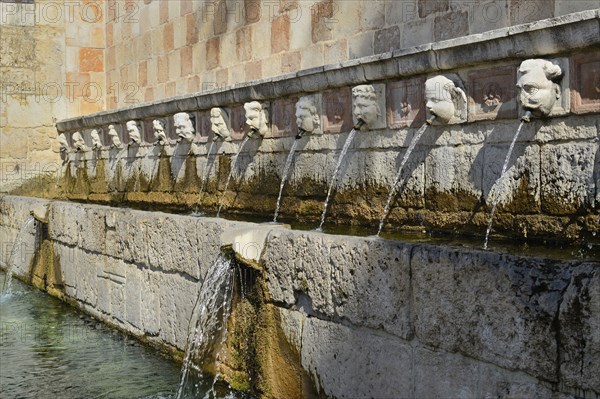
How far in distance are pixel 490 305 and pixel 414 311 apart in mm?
369

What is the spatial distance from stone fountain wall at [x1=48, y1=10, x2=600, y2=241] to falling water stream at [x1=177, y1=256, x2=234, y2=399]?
0.81 metres

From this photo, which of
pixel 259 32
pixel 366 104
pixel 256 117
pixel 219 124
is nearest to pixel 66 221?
Result: pixel 219 124

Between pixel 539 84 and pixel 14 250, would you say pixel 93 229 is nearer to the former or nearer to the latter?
pixel 14 250

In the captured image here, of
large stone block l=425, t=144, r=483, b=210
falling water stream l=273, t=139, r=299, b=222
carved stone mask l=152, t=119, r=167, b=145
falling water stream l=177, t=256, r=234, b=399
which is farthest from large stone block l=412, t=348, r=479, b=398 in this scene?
carved stone mask l=152, t=119, r=167, b=145

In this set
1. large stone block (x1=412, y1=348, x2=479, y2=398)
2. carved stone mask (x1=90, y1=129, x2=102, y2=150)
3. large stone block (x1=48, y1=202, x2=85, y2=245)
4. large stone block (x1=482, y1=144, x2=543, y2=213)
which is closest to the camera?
large stone block (x1=412, y1=348, x2=479, y2=398)

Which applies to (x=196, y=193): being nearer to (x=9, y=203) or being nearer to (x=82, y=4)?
(x=9, y=203)

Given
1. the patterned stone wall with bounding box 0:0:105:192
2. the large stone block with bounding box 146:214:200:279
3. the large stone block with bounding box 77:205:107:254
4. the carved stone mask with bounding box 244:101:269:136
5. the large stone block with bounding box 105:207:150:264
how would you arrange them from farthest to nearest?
the patterned stone wall with bounding box 0:0:105:192 < the large stone block with bounding box 77:205:107:254 < the carved stone mask with bounding box 244:101:269:136 < the large stone block with bounding box 105:207:150:264 < the large stone block with bounding box 146:214:200:279

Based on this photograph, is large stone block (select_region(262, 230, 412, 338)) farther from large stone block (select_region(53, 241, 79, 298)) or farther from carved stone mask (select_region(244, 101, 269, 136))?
large stone block (select_region(53, 241, 79, 298))

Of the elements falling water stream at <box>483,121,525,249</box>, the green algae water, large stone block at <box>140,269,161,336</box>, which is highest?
falling water stream at <box>483,121,525,249</box>

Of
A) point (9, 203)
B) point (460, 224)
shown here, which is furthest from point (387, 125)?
point (9, 203)

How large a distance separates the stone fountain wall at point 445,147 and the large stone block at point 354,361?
0.78m

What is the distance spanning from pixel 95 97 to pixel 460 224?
7.87 metres

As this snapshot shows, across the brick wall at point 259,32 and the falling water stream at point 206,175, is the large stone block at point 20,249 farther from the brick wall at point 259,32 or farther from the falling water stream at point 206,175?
the brick wall at point 259,32

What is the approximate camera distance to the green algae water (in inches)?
168
